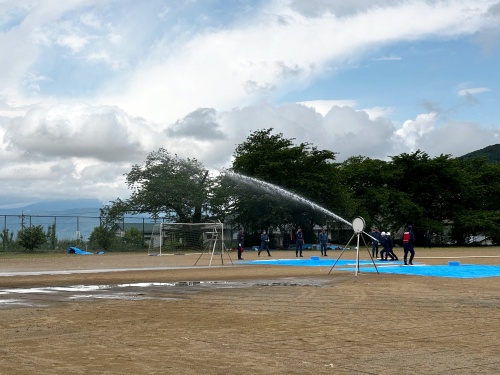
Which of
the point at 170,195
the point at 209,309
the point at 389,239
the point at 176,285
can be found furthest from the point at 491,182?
the point at 209,309

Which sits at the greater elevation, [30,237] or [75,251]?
[30,237]

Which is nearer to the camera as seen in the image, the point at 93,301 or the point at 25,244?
the point at 93,301

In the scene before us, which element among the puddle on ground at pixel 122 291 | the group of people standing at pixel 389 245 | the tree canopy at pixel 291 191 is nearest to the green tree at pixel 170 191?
the tree canopy at pixel 291 191

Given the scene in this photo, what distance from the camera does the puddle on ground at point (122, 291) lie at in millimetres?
17297

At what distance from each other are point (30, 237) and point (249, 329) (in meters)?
45.3

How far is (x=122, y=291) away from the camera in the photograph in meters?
19.8

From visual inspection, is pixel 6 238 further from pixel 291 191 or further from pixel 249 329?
pixel 249 329

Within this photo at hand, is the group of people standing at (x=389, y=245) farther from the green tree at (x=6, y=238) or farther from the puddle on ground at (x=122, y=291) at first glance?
the green tree at (x=6, y=238)

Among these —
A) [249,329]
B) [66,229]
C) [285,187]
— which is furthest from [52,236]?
[249,329]

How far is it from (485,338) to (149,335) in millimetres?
5310

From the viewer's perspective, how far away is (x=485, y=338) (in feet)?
36.4

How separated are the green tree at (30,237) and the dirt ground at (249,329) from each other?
3333cm

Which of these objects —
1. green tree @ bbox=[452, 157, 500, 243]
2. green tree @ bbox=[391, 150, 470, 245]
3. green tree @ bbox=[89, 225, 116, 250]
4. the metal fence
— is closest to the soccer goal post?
green tree @ bbox=[89, 225, 116, 250]

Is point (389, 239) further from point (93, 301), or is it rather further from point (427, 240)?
point (427, 240)
